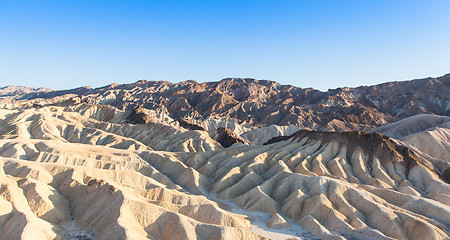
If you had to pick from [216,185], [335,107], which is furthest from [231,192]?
[335,107]

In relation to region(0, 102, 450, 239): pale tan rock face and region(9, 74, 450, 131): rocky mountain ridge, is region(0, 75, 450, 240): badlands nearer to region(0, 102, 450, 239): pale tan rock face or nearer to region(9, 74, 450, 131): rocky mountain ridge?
region(0, 102, 450, 239): pale tan rock face

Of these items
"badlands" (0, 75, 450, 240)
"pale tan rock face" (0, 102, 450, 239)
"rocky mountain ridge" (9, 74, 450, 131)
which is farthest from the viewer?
"rocky mountain ridge" (9, 74, 450, 131)

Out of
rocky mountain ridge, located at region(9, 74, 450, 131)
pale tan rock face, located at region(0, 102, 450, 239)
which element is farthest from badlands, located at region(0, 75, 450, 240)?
rocky mountain ridge, located at region(9, 74, 450, 131)

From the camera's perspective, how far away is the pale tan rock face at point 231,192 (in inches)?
1153

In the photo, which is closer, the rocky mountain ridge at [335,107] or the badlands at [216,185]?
the badlands at [216,185]

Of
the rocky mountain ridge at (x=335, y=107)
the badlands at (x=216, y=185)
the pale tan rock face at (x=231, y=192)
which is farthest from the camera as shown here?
the rocky mountain ridge at (x=335, y=107)

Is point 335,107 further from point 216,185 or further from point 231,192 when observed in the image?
point 231,192

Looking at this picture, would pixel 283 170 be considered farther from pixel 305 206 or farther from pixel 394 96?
pixel 394 96

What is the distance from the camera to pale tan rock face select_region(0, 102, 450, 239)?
29.3m

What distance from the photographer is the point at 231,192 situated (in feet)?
151

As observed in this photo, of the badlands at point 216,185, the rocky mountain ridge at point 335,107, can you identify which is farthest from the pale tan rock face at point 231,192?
the rocky mountain ridge at point 335,107

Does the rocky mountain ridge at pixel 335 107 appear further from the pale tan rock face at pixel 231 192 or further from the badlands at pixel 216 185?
the pale tan rock face at pixel 231 192

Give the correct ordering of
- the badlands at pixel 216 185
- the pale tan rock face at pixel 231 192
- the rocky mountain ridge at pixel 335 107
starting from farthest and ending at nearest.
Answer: the rocky mountain ridge at pixel 335 107 → the badlands at pixel 216 185 → the pale tan rock face at pixel 231 192

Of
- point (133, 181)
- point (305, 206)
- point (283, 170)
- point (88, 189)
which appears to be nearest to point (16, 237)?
point (88, 189)
